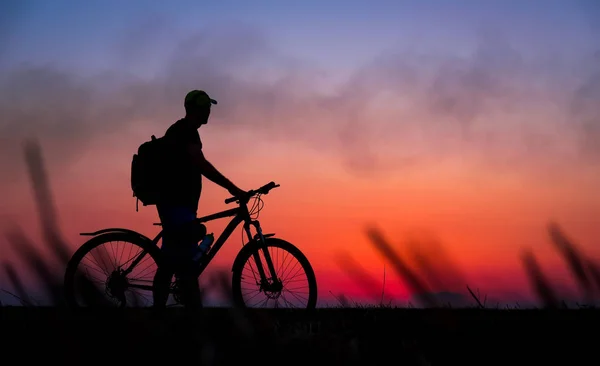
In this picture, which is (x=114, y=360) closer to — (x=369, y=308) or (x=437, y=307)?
(x=437, y=307)

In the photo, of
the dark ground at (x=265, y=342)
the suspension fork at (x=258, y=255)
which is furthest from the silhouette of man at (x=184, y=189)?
the dark ground at (x=265, y=342)

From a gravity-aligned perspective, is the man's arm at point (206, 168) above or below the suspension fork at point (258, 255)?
above

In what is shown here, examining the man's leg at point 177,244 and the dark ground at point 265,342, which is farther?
the man's leg at point 177,244

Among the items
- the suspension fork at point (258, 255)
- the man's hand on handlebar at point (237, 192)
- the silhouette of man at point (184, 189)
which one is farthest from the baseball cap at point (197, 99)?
the suspension fork at point (258, 255)

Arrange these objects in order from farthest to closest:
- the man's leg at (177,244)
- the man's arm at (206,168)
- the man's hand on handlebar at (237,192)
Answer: the man's hand on handlebar at (237,192) → the man's leg at (177,244) → the man's arm at (206,168)

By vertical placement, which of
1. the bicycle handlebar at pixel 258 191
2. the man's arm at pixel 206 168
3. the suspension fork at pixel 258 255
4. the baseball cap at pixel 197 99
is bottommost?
the suspension fork at pixel 258 255

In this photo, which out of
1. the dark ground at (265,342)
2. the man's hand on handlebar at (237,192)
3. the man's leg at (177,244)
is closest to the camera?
the dark ground at (265,342)

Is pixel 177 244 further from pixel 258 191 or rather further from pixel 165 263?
pixel 258 191

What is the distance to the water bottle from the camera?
8.00 m

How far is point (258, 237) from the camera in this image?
27.0ft

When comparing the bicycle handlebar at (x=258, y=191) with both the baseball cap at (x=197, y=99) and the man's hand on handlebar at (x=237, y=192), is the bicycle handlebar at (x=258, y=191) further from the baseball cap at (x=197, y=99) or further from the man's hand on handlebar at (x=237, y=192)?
the baseball cap at (x=197, y=99)

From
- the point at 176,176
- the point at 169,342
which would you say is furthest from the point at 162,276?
the point at 169,342

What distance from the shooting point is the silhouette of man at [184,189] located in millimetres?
7633

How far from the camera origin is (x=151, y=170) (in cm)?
766
